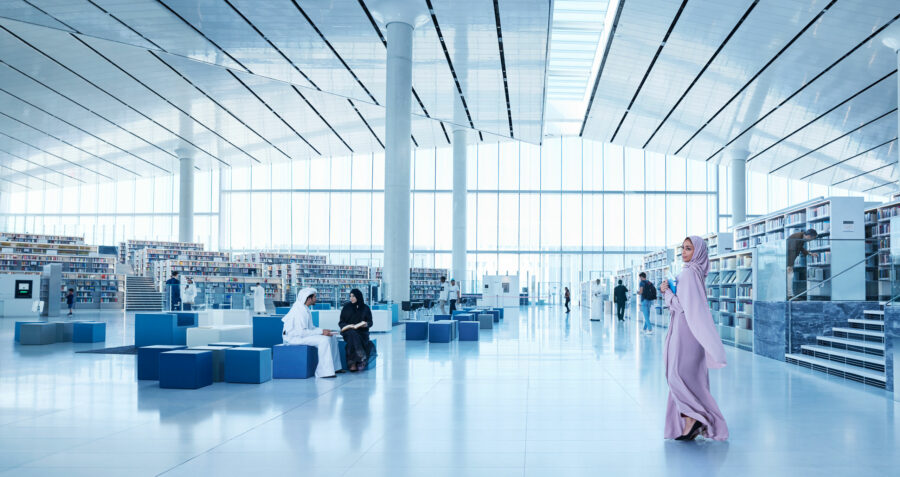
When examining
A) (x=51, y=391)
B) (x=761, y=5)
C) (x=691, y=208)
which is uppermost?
(x=761, y=5)

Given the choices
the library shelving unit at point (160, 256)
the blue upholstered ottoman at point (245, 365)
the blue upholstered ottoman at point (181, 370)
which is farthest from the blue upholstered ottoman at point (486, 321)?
the library shelving unit at point (160, 256)

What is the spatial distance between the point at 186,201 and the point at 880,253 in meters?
32.1

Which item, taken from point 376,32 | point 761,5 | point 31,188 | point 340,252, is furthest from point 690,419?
point 31,188

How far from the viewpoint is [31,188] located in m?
40.9

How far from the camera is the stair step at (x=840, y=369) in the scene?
7703 millimetres

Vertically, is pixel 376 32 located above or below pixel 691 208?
above

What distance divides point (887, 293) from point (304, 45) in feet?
53.1

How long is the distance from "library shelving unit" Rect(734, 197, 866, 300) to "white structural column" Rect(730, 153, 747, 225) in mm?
11836

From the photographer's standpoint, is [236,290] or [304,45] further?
[236,290]

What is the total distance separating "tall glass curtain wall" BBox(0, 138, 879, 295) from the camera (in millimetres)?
37375

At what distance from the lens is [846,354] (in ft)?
28.1

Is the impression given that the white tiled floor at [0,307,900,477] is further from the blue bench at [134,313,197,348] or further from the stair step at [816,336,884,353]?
the blue bench at [134,313,197,348]

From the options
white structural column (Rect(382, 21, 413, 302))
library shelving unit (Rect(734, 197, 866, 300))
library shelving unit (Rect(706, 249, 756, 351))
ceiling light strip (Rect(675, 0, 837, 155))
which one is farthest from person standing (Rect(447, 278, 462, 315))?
ceiling light strip (Rect(675, 0, 837, 155))

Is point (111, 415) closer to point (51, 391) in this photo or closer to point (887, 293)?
point (51, 391)
